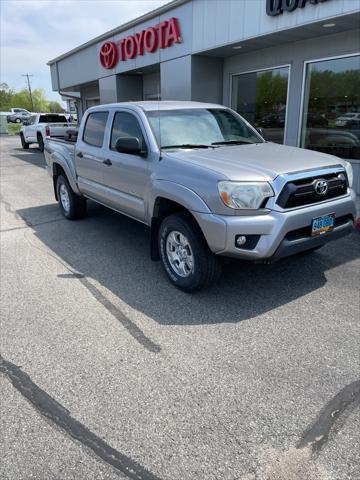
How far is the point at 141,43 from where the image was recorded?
13328 mm

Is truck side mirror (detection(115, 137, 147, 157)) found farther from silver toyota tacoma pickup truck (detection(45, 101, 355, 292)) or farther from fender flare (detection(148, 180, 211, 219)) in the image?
fender flare (detection(148, 180, 211, 219))

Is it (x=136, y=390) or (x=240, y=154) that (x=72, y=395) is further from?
(x=240, y=154)

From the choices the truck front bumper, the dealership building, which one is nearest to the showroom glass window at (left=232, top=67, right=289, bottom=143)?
the dealership building

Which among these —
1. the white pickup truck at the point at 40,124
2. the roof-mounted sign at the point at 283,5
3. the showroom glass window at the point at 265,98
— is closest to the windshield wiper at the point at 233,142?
the roof-mounted sign at the point at 283,5

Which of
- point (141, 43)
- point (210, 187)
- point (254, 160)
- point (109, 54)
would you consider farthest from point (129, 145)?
point (109, 54)

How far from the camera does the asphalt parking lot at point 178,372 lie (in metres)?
2.21

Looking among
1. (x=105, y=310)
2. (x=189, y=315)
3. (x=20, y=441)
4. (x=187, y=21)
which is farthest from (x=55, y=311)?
(x=187, y=21)

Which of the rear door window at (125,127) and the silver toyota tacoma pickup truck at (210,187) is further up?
the rear door window at (125,127)

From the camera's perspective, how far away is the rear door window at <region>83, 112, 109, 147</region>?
5.64 meters

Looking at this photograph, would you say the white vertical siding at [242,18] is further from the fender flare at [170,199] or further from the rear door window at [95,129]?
the fender flare at [170,199]

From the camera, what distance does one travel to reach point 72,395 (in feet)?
8.90

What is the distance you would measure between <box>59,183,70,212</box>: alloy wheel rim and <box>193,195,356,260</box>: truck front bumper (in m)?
4.03

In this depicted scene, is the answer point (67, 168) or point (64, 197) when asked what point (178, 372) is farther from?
point (64, 197)

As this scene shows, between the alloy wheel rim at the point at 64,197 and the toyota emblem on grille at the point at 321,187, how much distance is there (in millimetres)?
4648
